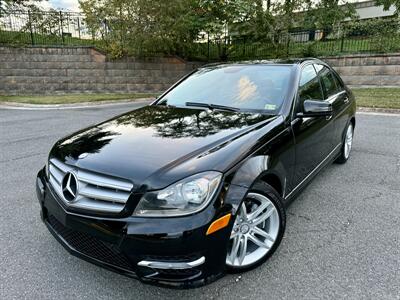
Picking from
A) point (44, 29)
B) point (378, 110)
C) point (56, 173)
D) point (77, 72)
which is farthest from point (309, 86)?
point (44, 29)

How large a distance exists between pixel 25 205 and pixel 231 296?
2447 millimetres

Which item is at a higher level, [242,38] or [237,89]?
[242,38]

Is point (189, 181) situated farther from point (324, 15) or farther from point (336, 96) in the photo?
point (324, 15)

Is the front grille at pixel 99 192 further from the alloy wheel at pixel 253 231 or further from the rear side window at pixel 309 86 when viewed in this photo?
the rear side window at pixel 309 86

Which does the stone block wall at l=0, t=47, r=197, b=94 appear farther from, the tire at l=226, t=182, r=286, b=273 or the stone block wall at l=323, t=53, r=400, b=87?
the tire at l=226, t=182, r=286, b=273

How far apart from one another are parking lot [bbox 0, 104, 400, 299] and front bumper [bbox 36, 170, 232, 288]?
33 centimetres

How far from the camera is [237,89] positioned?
3.20m

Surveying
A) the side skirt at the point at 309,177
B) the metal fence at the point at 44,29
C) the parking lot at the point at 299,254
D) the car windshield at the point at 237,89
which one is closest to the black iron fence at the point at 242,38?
the metal fence at the point at 44,29

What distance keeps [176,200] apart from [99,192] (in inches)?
19.2

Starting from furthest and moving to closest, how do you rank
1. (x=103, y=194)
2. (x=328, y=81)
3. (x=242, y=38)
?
1. (x=242, y=38)
2. (x=328, y=81)
3. (x=103, y=194)

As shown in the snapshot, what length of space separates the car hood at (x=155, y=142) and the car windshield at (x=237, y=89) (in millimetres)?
216

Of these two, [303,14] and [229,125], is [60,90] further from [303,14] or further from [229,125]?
[229,125]

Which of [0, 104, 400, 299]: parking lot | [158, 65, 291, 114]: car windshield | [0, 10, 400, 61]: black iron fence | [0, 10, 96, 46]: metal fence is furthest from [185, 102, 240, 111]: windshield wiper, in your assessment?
[0, 10, 96, 46]: metal fence

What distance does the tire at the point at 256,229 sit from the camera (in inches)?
84.1
